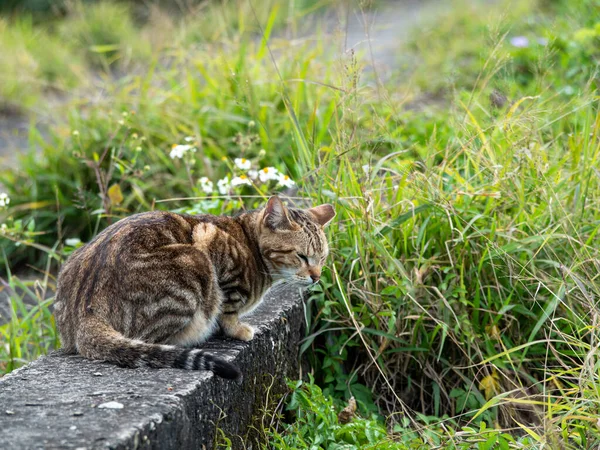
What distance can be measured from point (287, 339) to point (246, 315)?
0.66 ft

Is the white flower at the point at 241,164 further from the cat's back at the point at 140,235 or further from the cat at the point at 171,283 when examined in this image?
the cat's back at the point at 140,235

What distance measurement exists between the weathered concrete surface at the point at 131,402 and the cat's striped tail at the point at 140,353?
0.10 ft

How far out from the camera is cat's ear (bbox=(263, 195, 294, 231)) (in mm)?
3236

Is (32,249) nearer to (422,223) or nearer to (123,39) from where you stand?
(422,223)

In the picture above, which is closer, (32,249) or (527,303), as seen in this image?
(527,303)

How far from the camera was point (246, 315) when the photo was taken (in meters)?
3.42

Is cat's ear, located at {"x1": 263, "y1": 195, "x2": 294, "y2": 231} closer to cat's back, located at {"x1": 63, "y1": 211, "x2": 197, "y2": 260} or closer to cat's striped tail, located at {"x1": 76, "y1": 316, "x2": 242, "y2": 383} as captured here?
cat's back, located at {"x1": 63, "y1": 211, "x2": 197, "y2": 260}

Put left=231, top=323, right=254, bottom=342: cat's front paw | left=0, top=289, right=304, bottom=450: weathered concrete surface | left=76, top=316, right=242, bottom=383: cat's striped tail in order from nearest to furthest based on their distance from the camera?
left=0, top=289, right=304, bottom=450: weathered concrete surface
left=76, top=316, right=242, bottom=383: cat's striped tail
left=231, top=323, right=254, bottom=342: cat's front paw

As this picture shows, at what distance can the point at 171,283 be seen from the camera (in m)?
2.87

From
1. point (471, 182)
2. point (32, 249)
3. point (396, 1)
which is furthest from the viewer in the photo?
point (396, 1)

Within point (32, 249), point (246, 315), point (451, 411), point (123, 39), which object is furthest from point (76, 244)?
point (123, 39)

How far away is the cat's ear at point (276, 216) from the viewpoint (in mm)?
3236

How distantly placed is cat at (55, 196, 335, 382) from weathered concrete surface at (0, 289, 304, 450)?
7 centimetres

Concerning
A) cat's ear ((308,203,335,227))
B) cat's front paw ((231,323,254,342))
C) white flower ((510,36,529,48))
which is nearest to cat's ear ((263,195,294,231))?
cat's ear ((308,203,335,227))
